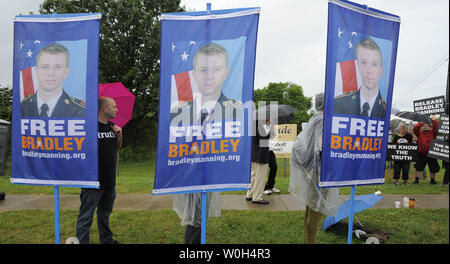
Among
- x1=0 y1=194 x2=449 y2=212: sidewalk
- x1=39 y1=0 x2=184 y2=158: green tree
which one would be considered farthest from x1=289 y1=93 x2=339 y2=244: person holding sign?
x1=39 y1=0 x2=184 y2=158: green tree

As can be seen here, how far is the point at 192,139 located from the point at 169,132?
0.23 metres

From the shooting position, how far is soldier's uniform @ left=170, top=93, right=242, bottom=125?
2604mm

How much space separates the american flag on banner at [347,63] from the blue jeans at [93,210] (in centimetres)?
293

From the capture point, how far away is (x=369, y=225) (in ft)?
13.7

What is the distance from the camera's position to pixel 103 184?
323 cm

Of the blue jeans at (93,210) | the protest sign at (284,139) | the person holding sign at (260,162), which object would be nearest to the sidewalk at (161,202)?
the person holding sign at (260,162)

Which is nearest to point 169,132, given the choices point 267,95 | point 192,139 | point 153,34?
point 192,139

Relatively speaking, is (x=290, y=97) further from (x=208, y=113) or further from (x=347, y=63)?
(x=208, y=113)

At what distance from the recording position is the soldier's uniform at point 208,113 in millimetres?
2604

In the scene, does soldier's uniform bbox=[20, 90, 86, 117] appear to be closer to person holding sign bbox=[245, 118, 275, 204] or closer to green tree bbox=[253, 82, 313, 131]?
person holding sign bbox=[245, 118, 275, 204]

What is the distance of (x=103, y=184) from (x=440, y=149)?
12.1 ft

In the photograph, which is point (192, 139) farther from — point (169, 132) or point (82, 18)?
point (82, 18)

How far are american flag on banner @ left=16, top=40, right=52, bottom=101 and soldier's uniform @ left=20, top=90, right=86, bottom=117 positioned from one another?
0.09 meters

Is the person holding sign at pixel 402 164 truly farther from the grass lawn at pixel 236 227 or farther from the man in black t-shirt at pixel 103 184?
the man in black t-shirt at pixel 103 184
